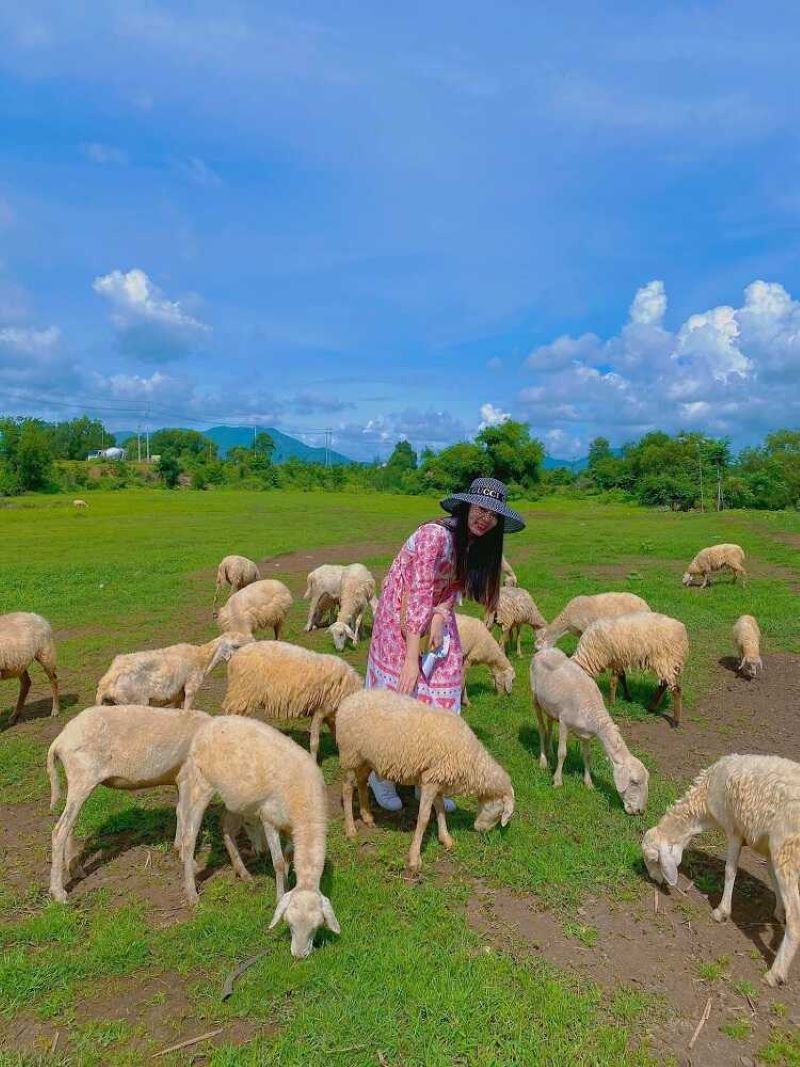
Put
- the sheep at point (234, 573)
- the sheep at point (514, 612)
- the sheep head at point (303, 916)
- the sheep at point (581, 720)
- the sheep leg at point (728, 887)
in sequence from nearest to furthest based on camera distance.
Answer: the sheep head at point (303, 916) → the sheep leg at point (728, 887) → the sheep at point (581, 720) → the sheep at point (514, 612) → the sheep at point (234, 573)

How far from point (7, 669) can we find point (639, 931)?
7829mm

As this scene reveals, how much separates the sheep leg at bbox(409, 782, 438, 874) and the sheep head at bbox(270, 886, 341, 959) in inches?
42.6

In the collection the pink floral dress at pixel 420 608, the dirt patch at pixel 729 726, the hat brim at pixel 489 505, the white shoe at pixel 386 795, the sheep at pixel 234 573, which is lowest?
the dirt patch at pixel 729 726

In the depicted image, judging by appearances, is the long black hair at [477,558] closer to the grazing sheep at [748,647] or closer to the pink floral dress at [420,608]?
the pink floral dress at [420,608]

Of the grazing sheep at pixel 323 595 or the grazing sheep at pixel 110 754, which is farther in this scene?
the grazing sheep at pixel 323 595

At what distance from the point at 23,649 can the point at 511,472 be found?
67.6 meters

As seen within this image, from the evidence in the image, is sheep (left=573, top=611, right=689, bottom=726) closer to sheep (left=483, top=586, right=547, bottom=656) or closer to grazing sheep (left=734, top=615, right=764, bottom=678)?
grazing sheep (left=734, top=615, right=764, bottom=678)

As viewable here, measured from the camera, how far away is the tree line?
5834 cm

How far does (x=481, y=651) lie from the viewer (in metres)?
8.90

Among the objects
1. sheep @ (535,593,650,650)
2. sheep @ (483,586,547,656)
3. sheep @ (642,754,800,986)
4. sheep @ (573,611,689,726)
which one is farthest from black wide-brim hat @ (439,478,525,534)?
sheep @ (483,586,547,656)

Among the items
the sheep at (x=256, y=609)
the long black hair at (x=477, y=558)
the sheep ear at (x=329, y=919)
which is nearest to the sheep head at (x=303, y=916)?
the sheep ear at (x=329, y=919)

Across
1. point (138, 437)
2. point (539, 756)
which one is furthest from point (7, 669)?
point (138, 437)

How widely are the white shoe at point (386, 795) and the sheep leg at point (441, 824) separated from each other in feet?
1.67

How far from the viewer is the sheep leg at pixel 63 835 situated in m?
4.68
